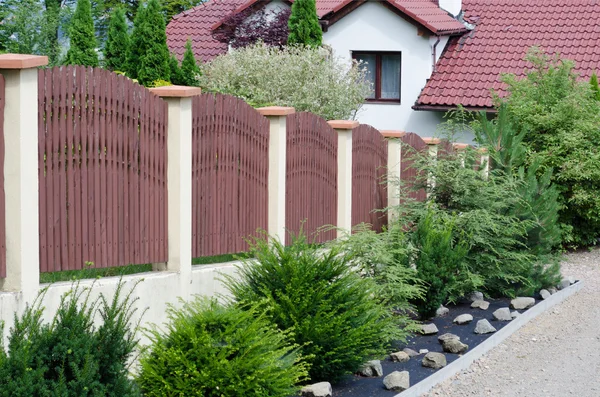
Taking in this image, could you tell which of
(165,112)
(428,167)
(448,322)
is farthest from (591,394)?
(428,167)

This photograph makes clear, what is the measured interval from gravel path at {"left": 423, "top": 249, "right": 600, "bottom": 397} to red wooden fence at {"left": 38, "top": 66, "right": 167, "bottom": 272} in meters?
2.64

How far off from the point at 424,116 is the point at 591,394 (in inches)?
742

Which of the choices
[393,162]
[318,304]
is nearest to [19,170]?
[318,304]

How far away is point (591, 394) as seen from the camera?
8.06 meters

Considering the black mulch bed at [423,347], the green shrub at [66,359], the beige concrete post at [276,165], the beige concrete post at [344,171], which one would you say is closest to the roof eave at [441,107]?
the black mulch bed at [423,347]

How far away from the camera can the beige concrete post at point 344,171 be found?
1148cm

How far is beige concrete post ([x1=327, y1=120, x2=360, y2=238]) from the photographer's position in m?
11.5

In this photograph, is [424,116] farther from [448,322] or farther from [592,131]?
[448,322]

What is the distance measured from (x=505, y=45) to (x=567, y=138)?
10398 mm

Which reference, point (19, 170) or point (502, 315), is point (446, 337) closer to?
point (502, 315)

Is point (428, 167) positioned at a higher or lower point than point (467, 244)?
higher

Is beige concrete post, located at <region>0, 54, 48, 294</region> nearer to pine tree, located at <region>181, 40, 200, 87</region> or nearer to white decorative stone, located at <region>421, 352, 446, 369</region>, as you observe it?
white decorative stone, located at <region>421, 352, 446, 369</region>

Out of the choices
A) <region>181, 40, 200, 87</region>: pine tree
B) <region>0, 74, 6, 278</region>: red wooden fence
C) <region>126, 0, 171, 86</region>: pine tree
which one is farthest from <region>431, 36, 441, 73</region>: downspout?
<region>0, 74, 6, 278</region>: red wooden fence

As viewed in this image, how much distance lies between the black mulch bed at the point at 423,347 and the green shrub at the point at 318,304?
169mm
